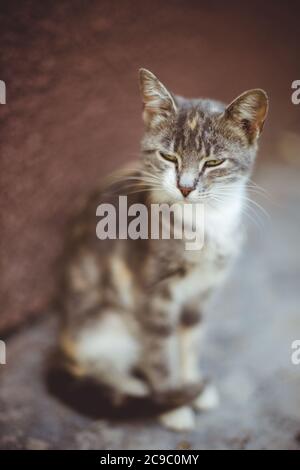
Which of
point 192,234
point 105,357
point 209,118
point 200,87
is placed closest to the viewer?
point 209,118

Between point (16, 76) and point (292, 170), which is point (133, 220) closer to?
point (16, 76)

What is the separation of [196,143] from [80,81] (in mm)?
408

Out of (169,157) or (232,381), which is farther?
(232,381)

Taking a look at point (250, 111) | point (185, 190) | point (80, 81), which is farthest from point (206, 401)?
point (80, 81)

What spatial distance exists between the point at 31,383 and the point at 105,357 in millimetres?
221

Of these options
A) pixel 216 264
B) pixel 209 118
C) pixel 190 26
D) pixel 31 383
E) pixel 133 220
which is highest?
pixel 190 26

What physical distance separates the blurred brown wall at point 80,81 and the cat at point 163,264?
121 mm

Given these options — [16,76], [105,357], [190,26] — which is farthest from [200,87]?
[105,357]

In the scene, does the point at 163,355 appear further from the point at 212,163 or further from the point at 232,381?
the point at 212,163

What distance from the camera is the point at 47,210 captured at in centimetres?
130

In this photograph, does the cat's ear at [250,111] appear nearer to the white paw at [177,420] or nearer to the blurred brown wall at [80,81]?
the blurred brown wall at [80,81]

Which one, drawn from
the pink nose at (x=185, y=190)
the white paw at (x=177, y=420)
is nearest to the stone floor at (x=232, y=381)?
the white paw at (x=177, y=420)

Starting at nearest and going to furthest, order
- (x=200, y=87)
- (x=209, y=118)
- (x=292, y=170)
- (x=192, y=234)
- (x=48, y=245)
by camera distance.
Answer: (x=209, y=118) → (x=192, y=234) → (x=48, y=245) → (x=200, y=87) → (x=292, y=170)

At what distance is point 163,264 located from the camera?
107cm
